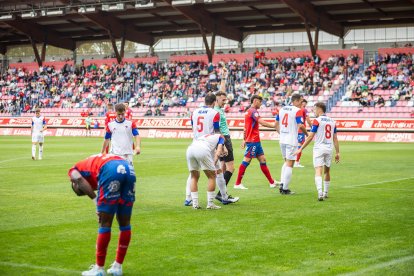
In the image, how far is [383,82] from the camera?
48.1 meters

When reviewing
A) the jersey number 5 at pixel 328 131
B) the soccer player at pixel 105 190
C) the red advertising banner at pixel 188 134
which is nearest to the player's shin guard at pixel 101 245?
the soccer player at pixel 105 190

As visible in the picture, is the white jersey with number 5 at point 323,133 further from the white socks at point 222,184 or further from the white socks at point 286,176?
the white socks at point 222,184

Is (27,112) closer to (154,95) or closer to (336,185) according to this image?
(154,95)

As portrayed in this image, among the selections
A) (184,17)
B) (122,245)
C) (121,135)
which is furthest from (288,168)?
(184,17)

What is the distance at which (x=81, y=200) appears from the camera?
14.6 meters

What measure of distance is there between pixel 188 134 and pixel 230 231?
3738 centimetres

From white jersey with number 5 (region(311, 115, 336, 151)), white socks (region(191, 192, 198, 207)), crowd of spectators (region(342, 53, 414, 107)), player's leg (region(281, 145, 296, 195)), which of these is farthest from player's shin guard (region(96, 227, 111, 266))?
crowd of spectators (region(342, 53, 414, 107))

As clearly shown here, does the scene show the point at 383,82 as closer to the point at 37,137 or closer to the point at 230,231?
the point at 37,137

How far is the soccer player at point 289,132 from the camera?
609 inches

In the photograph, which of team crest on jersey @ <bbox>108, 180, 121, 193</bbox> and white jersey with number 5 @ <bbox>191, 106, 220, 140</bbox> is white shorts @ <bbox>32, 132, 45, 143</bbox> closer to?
white jersey with number 5 @ <bbox>191, 106, 220, 140</bbox>

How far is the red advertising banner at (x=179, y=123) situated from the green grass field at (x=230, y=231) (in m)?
22.6

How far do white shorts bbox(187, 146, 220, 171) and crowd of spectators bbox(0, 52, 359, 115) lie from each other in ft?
121

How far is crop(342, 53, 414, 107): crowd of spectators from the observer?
150 feet

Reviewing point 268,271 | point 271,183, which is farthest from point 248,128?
point 268,271
